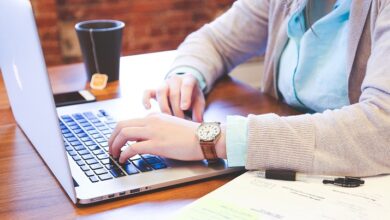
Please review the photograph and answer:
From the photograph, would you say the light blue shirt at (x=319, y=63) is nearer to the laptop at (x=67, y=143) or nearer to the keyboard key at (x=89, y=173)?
the laptop at (x=67, y=143)

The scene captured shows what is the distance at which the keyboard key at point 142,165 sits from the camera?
2.82 ft

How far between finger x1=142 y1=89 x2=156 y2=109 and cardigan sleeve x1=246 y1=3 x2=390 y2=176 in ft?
1.13

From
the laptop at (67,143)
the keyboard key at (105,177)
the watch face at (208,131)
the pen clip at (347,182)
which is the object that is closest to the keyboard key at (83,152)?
the laptop at (67,143)

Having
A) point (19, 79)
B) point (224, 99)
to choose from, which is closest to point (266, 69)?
point (224, 99)

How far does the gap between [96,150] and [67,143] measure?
71 millimetres

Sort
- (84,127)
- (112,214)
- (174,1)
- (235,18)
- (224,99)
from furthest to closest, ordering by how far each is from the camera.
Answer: (174,1) → (235,18) → (224,99) → (84,127) → (112,214)

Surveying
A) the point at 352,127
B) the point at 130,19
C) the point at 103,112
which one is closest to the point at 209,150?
the point at 352,127

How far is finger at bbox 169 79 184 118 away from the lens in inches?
43.1

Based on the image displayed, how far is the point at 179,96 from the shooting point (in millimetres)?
1119

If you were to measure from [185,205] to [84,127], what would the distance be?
35 cm

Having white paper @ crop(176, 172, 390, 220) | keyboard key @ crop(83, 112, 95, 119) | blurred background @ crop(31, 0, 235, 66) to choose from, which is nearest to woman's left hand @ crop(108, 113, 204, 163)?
white paper @ crop(176, 172, 390, 220)

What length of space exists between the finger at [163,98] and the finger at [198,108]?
0.05 meters

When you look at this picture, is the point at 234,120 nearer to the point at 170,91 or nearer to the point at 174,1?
the point at 170,91

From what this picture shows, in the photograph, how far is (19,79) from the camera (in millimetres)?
908
